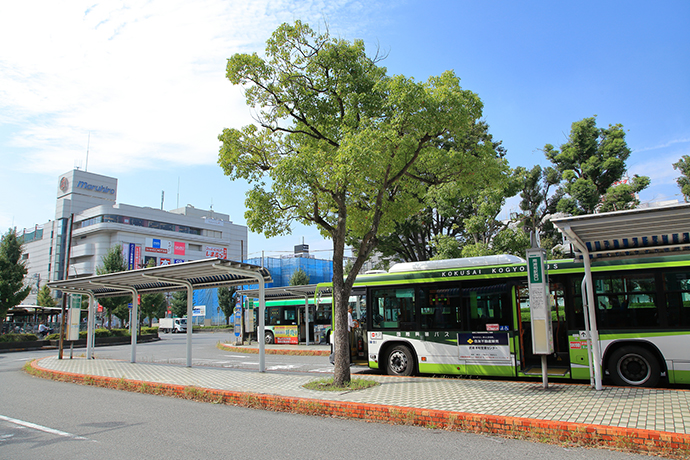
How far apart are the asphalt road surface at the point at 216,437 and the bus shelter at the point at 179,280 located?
153 inches

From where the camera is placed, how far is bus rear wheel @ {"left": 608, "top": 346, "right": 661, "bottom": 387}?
8.91m

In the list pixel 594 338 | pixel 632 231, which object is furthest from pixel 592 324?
pixel 632 231

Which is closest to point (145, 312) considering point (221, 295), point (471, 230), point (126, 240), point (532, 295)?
point (221, 295)

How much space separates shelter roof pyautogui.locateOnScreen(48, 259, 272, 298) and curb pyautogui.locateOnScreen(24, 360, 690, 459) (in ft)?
10.9

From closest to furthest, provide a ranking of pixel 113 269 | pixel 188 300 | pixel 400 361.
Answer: pixel 400 361, pixel 188 300, pixel 113 269

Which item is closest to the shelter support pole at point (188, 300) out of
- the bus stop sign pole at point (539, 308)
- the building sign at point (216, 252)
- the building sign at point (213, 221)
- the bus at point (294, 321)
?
the bus at point (294, 321)

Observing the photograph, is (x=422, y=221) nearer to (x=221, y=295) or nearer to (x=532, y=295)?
(x=532, y=295)

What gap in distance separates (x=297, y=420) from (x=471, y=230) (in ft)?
45.4

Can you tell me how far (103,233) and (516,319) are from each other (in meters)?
79.5

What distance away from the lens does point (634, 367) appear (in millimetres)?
9148

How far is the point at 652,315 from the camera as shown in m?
9.05

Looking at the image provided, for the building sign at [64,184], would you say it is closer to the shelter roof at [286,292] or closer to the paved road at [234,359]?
the paved road at [234,359]

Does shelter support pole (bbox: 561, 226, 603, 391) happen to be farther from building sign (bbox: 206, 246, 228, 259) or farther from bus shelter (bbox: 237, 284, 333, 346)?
building sign (bbox: 206, 246, 228, 259)

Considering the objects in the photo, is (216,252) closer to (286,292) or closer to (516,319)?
(286,292)
